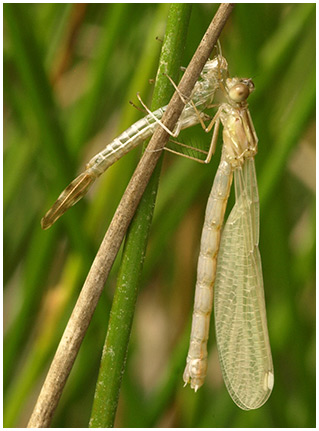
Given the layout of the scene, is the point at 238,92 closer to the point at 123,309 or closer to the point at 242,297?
the point at 242,297

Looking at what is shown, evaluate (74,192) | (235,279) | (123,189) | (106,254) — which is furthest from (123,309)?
(123,189)

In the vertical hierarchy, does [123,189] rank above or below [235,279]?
above

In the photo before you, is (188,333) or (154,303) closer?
(188,333)

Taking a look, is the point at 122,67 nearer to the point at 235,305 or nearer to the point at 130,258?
the point at 235,305

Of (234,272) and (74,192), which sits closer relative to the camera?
(74,192)

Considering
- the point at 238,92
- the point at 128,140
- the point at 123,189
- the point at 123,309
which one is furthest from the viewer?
the point at 123,189

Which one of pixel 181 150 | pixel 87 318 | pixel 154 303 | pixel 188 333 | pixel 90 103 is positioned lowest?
pixel 154 303

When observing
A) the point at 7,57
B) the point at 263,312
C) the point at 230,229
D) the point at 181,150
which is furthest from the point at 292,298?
the point at 7,57

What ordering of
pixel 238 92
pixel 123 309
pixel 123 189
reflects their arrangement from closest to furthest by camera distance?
pixel 123 309 → pixel 238 92 → pixel 123 189
